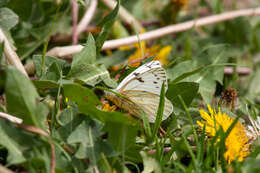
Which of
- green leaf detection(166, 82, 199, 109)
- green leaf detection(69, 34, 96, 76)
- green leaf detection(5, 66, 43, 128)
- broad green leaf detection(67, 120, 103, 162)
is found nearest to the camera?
green leaf detection(5, 66, 43, 128)

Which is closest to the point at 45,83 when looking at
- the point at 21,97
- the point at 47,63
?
the point at 47,63

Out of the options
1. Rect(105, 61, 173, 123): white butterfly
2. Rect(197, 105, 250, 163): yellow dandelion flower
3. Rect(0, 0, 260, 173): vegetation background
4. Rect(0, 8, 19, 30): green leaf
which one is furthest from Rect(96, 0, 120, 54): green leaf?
Rect(197, 105, 250, 163): yellow dandelion flower

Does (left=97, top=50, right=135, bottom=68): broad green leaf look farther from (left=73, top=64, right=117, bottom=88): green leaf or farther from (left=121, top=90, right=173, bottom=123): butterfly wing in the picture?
(left=121, top=90, right=173, bottom=123): butterfly wing

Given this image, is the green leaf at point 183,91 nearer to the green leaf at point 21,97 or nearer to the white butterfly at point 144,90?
the white butterfly at point 144,90

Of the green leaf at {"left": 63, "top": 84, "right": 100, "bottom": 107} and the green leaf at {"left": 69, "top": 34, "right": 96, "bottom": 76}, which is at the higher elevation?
the green leaf at {"left": 69, "top": 34, "right": 96, "bottom": 76}

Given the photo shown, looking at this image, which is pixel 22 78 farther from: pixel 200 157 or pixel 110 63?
pixel 110 63

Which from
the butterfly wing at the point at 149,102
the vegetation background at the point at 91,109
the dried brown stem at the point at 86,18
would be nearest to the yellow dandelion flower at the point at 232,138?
the vegetation background at the point at 91,109

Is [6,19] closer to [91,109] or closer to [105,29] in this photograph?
[105,29]
